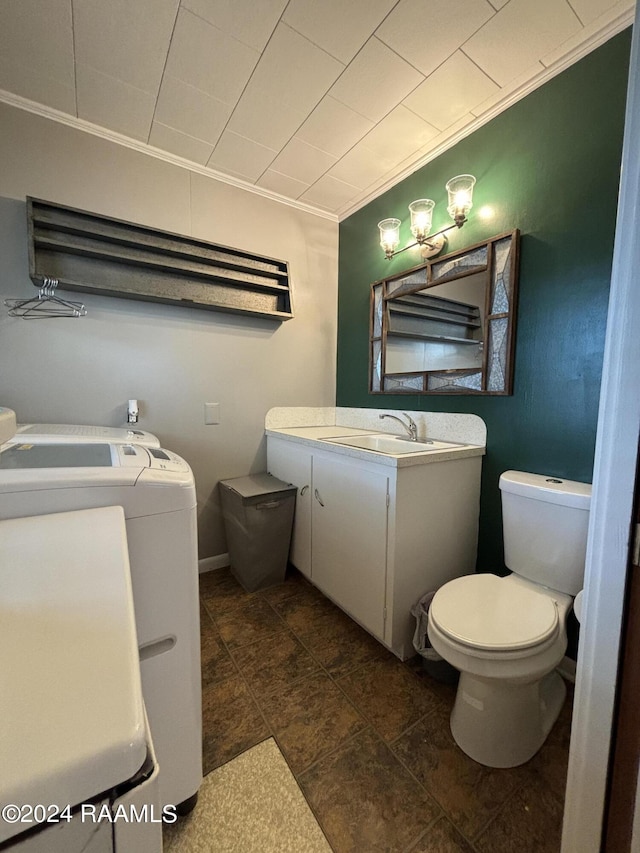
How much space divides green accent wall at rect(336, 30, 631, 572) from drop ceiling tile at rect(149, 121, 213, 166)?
1305mm

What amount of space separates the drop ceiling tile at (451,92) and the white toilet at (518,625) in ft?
5.62

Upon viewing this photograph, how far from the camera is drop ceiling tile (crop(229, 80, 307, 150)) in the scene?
1538 millimetres

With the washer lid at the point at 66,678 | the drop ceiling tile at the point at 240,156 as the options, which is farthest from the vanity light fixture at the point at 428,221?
the washer lid at the point at 66,678

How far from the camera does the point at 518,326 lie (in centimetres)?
155

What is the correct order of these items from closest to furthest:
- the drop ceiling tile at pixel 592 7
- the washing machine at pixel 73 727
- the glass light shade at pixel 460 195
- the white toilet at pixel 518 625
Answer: the washing machine at pixel 73 727, the white toilet at pixel 518 625, the drop ceiling tile at pixel 592 7, the glass light shade at pixel 460 195

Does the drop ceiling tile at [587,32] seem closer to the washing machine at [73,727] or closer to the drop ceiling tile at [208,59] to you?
the drop ceiling tile at [208,59]

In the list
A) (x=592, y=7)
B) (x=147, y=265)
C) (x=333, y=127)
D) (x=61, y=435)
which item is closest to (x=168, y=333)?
(x=147, y=265)

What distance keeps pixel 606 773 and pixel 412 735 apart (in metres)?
0.69

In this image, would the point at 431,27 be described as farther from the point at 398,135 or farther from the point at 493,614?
the point at 493,614

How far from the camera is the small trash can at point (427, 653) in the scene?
4.55ft

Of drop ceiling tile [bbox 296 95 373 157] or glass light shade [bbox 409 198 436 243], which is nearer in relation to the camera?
drop ceiling tile [bbox 296 95 373 157]

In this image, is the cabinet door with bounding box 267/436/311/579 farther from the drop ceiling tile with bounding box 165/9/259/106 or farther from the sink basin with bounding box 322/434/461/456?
the drop ceiling tile with bounding box 165/9/259/106

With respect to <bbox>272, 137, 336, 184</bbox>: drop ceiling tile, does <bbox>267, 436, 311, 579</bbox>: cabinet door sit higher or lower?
lower

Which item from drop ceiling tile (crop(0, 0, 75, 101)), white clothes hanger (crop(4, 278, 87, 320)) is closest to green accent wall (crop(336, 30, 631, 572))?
drop ceiling tile (crop(0, 0, 75, 101))
